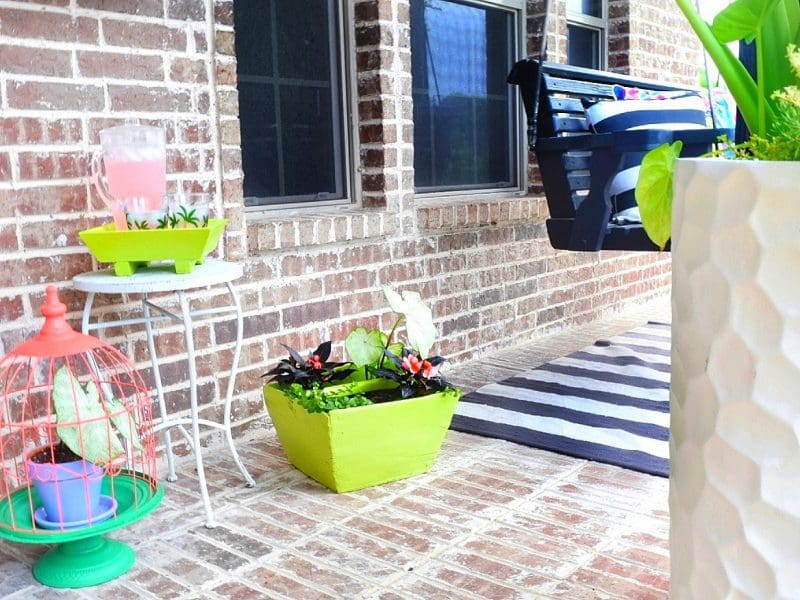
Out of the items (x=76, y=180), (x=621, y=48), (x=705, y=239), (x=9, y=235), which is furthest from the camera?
(x=621, y=48)

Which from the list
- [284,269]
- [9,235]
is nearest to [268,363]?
[284,269]

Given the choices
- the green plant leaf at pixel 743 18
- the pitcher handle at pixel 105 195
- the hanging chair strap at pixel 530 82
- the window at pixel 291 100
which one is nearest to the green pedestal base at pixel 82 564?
the pitcher handle at pixel 105 195

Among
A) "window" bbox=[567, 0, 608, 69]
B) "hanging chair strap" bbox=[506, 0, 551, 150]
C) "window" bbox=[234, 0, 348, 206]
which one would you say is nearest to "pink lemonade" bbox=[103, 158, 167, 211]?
"window" bbox=[234, 0, 348, 206]

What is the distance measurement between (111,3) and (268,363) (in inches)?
45.1

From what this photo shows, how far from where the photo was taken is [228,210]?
2.46 m

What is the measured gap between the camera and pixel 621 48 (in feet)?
14.9

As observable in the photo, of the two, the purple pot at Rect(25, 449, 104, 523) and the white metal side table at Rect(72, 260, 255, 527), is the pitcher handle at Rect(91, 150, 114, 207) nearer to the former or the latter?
the white metal side table at Rect(72, 260, 255, 527)

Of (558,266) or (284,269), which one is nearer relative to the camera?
(284,269)

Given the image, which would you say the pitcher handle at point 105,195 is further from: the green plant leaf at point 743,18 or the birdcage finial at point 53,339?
the green plant leaf at point 743,18

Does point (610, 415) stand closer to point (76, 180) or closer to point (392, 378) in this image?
point (392, 378)

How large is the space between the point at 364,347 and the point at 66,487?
2.98 feet

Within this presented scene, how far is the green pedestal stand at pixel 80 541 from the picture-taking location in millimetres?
1628

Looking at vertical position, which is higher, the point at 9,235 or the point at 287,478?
the point at 9,235

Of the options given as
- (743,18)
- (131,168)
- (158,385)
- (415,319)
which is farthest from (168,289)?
(743,18)
